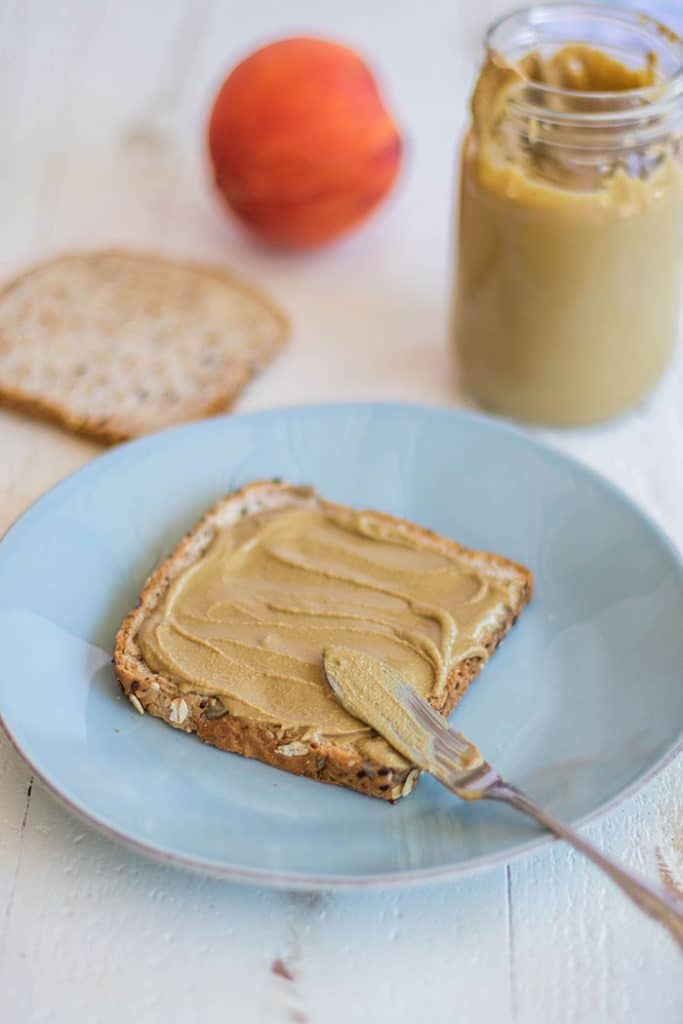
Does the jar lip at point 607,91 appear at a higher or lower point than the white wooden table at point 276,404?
higher

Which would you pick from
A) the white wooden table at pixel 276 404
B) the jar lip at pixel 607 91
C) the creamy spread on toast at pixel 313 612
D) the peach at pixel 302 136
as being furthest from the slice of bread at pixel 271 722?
the peach at pixel 302 136

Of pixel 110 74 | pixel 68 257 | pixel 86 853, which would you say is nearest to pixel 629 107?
pixel 68 257

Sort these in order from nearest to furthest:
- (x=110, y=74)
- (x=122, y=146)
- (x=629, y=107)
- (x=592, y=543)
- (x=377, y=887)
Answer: (x=377, y=887) → (x=592, y=543) → (x=629, y=107) → (x=122, y=146) → (x=110, y=74)

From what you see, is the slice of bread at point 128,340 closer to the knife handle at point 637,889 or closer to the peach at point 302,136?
the peach at point 302,136

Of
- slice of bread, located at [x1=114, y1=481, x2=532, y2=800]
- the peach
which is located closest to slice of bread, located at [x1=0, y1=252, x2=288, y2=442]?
the peach

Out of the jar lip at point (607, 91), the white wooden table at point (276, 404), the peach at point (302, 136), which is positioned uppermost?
the jar lip at point (607, 91)

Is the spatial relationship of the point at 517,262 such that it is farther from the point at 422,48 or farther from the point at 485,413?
the point at 422,48
